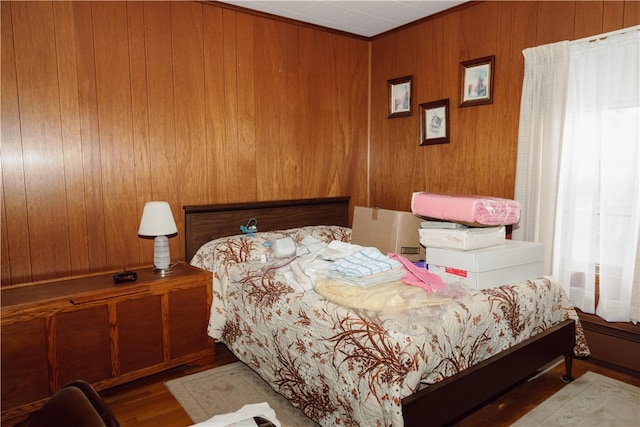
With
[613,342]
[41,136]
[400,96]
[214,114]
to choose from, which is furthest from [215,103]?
[613,342]

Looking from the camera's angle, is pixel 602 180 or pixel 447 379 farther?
pixel 602 180

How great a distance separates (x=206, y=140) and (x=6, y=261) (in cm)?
148

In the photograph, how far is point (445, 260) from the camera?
7.43 ft

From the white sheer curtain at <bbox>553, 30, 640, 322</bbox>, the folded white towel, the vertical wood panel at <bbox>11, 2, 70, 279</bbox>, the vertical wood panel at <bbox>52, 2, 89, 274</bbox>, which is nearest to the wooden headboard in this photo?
the vertical wood panel at <bbox>52, 2, 89, 274</bbox>

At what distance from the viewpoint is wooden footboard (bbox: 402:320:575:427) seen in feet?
5.40

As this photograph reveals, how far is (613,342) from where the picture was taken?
2.66 meters

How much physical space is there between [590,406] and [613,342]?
642mm

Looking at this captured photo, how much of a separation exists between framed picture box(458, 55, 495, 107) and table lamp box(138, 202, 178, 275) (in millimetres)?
2383

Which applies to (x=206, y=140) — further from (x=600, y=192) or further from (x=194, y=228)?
(x=600, y=192)

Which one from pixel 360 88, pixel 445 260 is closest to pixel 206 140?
pixel 360 88

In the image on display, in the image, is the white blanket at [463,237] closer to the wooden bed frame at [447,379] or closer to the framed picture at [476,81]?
the wooden bed frame at [447,379]

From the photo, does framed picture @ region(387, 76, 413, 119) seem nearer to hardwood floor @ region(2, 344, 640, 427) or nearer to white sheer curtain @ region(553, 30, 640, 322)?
white sheer curtain @ region(553, 30, 640, 322)

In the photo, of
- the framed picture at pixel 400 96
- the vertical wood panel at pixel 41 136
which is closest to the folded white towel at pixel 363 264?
the vertical wood panel at pixel 41 136

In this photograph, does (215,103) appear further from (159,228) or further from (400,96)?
(400,96)
